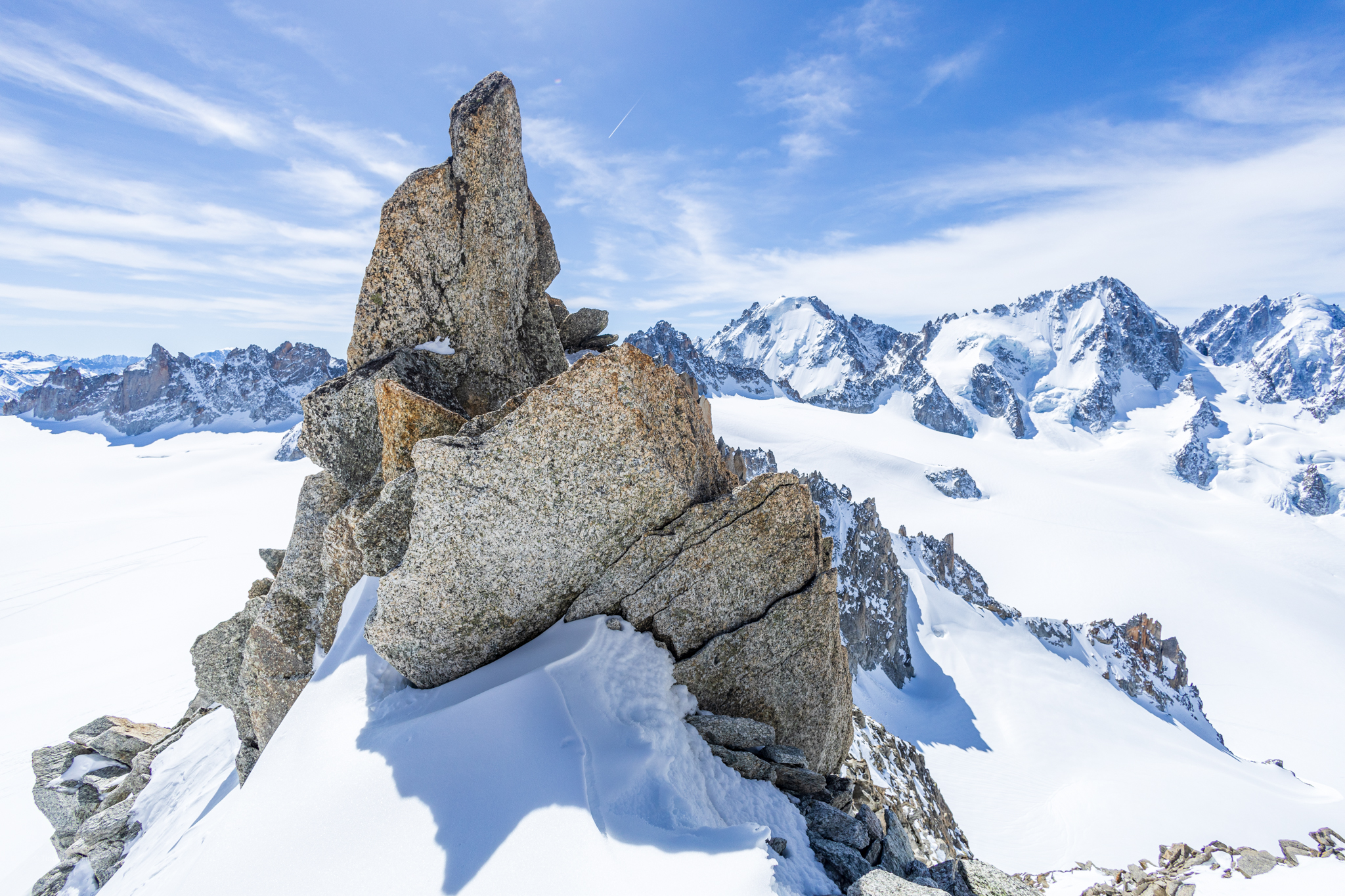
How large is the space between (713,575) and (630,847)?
3.73m

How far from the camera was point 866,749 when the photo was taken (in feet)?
53.1

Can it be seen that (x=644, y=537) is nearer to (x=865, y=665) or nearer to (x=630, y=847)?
(x=630, y=847)

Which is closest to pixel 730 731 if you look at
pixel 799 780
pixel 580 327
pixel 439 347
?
pixel 799 780

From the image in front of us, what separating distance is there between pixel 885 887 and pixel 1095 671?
66678 millimetres

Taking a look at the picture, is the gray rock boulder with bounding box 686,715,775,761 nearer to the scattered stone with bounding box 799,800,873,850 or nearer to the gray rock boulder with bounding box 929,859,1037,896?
the scattered stone with bounding box 799,800,873,850

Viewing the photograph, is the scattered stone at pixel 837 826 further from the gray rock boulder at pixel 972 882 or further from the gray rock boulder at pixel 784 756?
the gray rock boulder at pixel 972 882

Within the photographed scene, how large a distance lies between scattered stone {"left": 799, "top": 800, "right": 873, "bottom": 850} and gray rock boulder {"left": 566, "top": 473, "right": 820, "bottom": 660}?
2.51 meters

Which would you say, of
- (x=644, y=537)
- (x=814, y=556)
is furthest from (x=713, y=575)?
(x=814, y=556)

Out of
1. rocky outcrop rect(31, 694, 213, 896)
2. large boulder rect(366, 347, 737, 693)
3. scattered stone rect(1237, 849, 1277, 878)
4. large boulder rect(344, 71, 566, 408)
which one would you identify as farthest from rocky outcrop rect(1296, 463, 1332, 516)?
rocky outcrop rect(31, 694, 213, 896)

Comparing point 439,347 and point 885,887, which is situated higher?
point 439,347

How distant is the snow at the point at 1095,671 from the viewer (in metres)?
35.3

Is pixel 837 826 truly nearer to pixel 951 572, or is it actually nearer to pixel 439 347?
pixel 439 347

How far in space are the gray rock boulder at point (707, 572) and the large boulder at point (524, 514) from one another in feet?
0.89

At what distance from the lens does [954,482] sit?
154m
